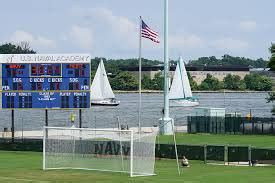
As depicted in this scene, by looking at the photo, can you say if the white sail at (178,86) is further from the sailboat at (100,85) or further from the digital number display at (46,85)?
the digital number display at (46,85)

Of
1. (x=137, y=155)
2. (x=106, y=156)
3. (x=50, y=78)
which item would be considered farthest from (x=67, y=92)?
(x=137, y=155)

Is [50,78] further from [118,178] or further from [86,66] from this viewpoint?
[118,178]

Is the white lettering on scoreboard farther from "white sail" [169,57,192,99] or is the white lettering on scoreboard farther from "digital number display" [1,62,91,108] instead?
"white sail" [169,57,192,99]

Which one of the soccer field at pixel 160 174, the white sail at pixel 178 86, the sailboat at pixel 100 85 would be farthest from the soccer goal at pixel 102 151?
the white sail at pixel 178 86

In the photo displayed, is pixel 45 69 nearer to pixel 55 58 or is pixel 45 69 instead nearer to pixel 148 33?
pixel 55 58

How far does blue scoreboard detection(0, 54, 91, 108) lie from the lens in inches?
2149

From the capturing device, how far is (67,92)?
55156mm

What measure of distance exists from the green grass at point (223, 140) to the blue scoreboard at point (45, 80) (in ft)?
24.7

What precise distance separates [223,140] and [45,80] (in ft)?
51.7

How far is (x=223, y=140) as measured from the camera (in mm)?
61688

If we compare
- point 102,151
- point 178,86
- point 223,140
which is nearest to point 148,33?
point 223,140

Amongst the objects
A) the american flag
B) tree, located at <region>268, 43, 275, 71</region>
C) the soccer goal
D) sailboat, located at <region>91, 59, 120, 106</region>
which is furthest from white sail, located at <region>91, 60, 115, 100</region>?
the soccer goal

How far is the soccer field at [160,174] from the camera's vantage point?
108 ft

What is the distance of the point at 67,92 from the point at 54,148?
1466 cm
